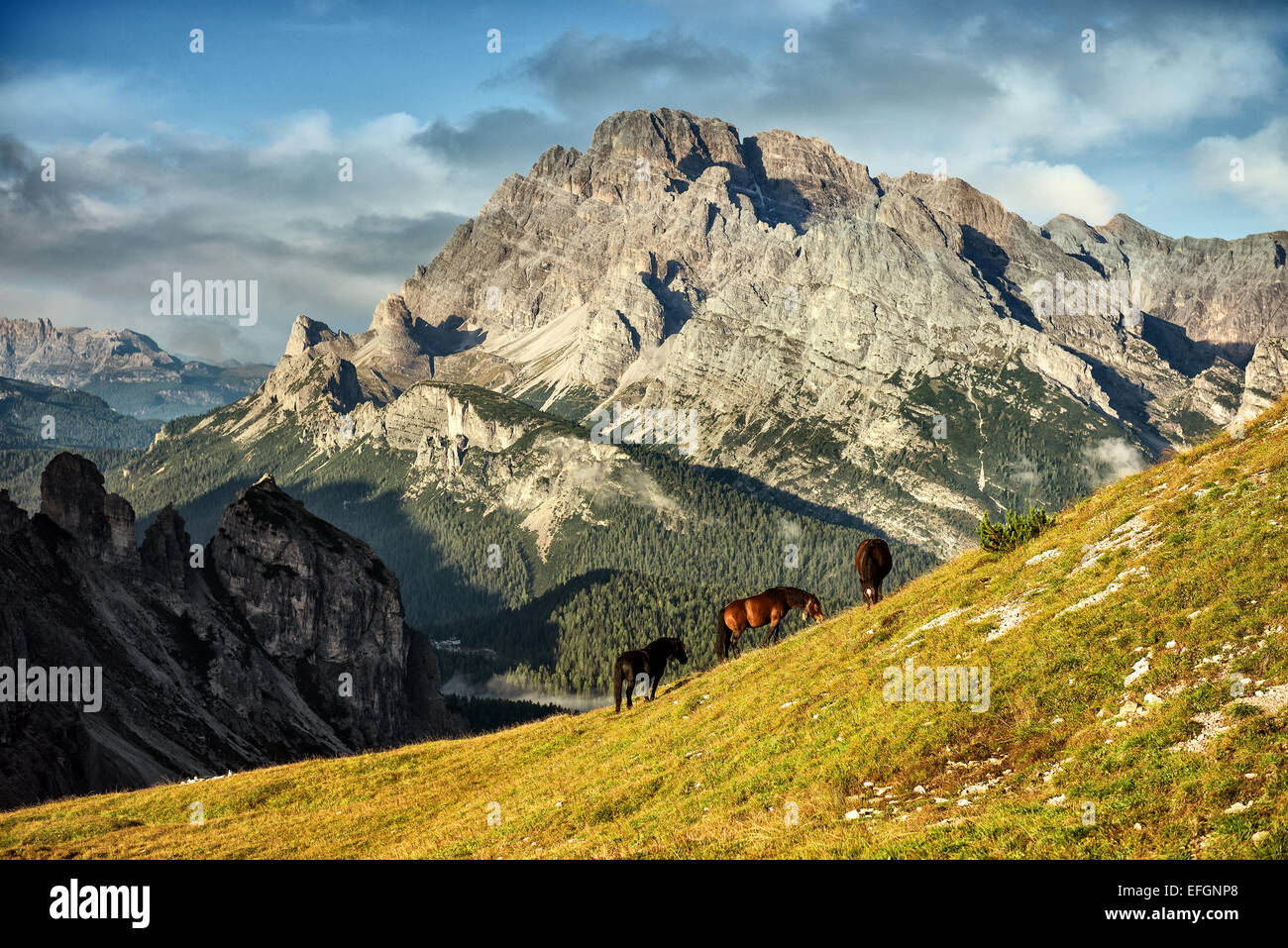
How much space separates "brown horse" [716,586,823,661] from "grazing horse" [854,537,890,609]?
3.19 meters

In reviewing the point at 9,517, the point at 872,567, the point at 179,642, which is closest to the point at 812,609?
the point at 872,567

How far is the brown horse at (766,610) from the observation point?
4044cm

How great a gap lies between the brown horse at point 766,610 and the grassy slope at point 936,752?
161 centimetres

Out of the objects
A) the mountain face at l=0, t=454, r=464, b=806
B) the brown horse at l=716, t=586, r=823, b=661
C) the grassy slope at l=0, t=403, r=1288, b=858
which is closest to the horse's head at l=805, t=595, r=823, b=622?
the brown horse at l=716, t=586, r=823, b=661

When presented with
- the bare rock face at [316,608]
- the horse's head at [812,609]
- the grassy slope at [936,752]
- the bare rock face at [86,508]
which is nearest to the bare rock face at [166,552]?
the bare rock face at [86,508]

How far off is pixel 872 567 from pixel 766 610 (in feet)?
19.2

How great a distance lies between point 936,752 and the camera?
70.5ft

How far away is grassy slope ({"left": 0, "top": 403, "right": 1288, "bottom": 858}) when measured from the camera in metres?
16.5

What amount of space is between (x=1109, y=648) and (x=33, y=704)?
101299 millimetres

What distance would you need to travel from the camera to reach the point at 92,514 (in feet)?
460

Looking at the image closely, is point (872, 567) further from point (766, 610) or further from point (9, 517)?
point (9, 517)

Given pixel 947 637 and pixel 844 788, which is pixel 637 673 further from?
pixel 844 788

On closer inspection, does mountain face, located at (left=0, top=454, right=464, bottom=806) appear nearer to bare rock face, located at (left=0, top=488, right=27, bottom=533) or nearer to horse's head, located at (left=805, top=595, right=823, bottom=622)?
bare rock face, located at (left=0, top=488, right=27, bottom=533)

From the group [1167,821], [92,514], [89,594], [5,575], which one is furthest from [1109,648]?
[92,514]
